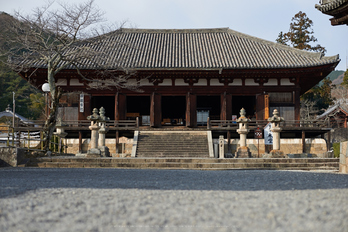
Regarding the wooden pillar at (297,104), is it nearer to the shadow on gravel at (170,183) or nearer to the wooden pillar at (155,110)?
the wooden pillar at (155,110)

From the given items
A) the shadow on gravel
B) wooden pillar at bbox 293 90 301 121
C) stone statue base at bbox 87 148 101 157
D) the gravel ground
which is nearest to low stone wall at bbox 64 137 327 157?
wooden pillar at bbox 293 90 301 121

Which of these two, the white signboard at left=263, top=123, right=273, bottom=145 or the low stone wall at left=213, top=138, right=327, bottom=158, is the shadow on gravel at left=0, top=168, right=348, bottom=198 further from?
the low stone wall at left=213, top=138, right=327, bottom=158

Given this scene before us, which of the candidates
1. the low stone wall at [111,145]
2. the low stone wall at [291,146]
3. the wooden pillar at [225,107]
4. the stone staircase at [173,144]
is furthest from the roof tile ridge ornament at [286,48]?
the low stone wall at [111,145]

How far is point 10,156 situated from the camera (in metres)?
10.8

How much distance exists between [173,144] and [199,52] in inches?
318

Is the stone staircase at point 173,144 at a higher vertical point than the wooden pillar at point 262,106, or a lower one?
lower

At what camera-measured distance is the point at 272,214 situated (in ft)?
10.0

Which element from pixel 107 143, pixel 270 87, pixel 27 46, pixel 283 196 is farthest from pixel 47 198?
pixel 270 87

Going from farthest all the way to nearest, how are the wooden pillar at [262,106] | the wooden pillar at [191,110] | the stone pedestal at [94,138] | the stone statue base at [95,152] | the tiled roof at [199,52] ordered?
the wooden pillar at [191,110] → the wooden pillar at [262,106] → the tiled roof at [199,52] → the stone pedestal at [94,138] → the stone statue base at [95,152]

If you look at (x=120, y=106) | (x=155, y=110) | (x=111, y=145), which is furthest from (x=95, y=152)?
(x=155, y=110)

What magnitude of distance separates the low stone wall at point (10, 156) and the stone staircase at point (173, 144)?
21.7 ft

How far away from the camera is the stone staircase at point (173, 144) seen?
653 inches

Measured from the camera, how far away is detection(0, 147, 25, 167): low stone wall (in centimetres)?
1059

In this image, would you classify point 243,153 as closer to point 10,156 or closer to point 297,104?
point 297,104
